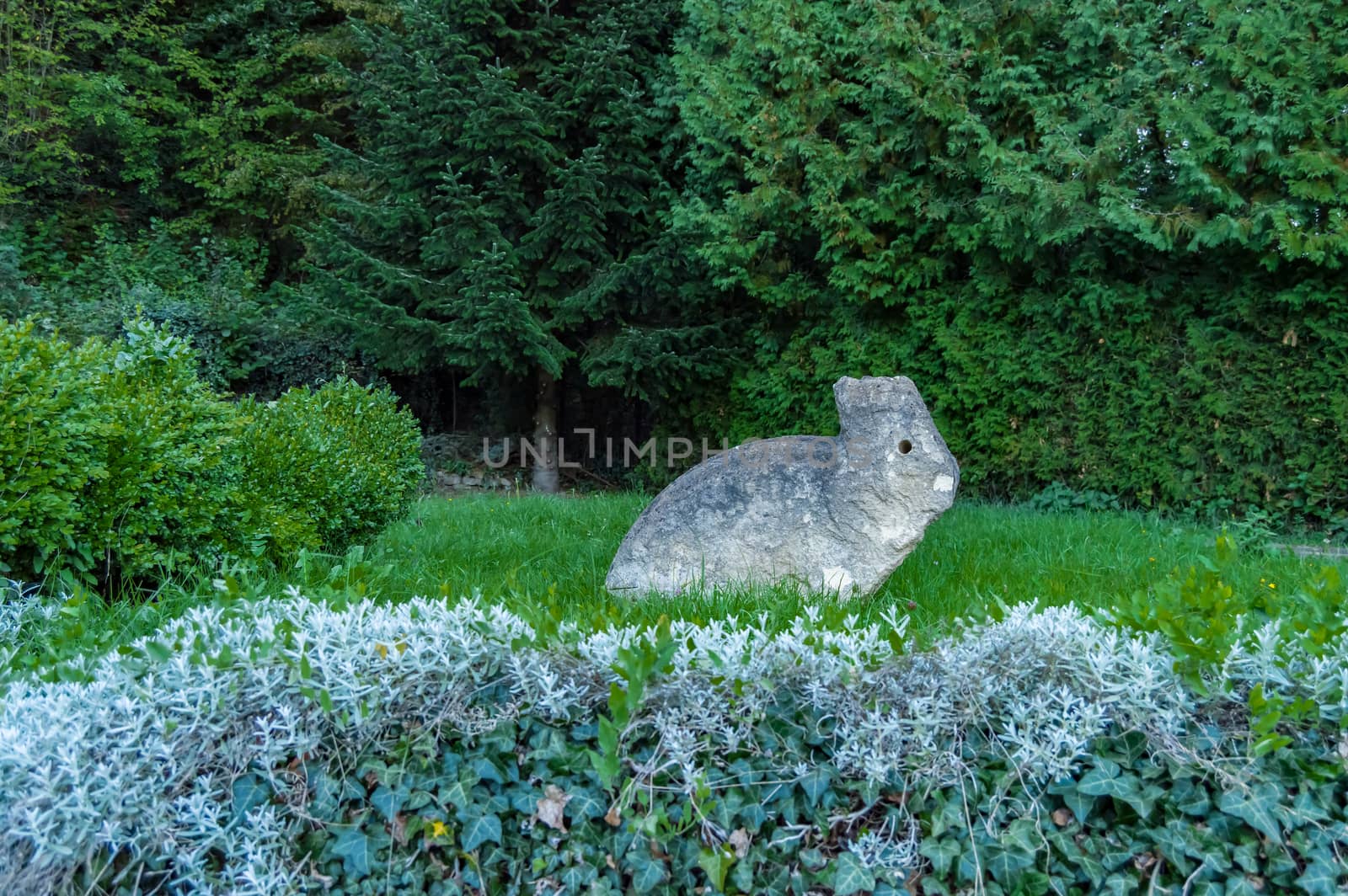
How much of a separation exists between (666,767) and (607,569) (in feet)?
8.52

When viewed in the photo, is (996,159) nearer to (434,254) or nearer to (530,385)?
(434,254)

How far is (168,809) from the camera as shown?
6.28 feet

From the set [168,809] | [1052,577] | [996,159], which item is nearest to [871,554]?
[1052,577]

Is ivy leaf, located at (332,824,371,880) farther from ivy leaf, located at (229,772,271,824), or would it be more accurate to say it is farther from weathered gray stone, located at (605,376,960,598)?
weathered gray stone, located at (605,376,960,598)

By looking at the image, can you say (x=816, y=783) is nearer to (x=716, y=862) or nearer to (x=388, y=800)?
(x=716, y=862)

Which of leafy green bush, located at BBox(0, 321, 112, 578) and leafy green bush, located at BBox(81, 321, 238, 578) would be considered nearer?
leafy green bush, located at BBox(0, 321, 112, 578)

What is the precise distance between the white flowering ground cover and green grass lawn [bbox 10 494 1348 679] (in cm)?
37

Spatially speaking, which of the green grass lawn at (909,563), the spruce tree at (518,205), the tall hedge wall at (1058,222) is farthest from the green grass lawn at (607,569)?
the spruce tree at (518,205)

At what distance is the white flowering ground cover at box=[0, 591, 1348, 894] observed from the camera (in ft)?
6.34

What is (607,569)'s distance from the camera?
4656 millimetres

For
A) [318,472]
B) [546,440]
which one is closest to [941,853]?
[318,472]

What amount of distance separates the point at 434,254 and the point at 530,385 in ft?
8.86

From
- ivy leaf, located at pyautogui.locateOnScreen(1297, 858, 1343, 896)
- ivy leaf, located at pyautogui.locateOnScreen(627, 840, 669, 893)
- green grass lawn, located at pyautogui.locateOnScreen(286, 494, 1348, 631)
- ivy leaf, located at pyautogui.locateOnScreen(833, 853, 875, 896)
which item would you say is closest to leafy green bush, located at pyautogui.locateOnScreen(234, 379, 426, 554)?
green grass lawn, located at pyautogui.locateOnScreen(286, 494, 1348, 631)

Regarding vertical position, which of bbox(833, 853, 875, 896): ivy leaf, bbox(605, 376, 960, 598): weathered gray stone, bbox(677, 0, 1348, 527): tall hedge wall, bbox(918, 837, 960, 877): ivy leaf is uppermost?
bbox(677, 0, 1348, 527): tall hedge wall
